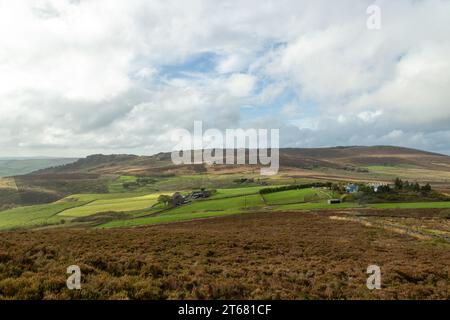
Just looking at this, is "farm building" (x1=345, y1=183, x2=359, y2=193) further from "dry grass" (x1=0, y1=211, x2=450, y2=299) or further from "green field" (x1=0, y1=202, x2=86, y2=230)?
"green field" (x1=0, y1=202, x2=86, y2=230)

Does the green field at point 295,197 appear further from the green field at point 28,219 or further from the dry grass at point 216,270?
the dry grass at point 216,270

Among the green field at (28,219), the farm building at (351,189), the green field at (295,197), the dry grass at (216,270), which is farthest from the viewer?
the farm building at (351,189)

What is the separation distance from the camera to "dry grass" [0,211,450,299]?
33.0ft

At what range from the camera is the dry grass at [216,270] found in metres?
10.1

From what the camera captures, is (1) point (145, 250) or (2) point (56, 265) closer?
(2) point (56, 265)

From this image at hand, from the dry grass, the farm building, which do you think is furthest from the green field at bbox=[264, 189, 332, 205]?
the dry grass

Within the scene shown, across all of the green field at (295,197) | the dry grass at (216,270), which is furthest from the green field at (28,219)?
the dry grass at (216,270)
